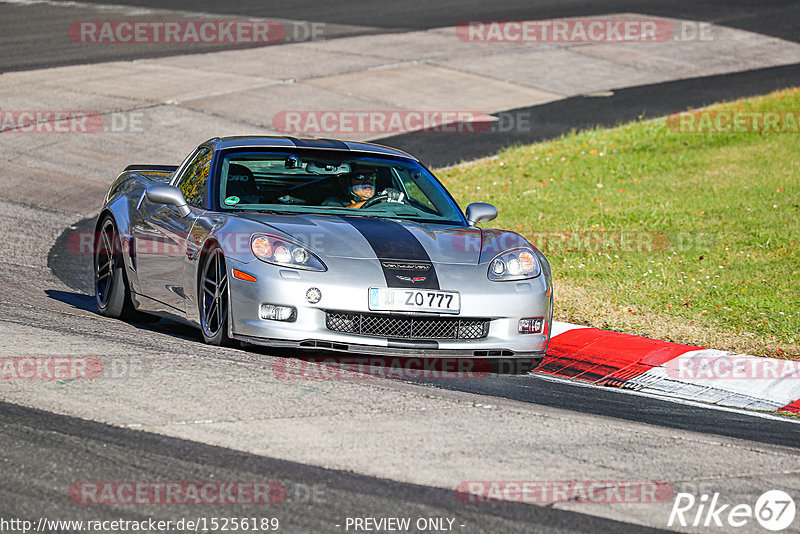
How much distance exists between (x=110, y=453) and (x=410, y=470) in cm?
120

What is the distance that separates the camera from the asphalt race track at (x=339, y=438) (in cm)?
427

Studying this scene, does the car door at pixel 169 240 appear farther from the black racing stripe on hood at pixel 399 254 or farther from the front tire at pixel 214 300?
the black racing stripe on hood at pixel 399 254

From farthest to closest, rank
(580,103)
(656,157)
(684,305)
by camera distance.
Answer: (580,103) < (656,157) < (684,305)

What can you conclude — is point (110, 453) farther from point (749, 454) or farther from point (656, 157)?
point (656, 157)

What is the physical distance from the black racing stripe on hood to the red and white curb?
143 centimetres

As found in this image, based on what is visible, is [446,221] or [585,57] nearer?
[446,221]

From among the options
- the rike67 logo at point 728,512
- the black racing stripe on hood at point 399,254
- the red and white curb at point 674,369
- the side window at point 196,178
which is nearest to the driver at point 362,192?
the black racing stripe on hood at point 399,254

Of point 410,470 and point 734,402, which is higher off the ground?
point 410,470

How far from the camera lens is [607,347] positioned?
8375mm

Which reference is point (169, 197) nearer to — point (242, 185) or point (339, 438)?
point (242, 185)

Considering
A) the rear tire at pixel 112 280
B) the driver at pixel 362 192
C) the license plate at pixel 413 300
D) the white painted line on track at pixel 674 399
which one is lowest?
the white painted line on track at pixel 674 399

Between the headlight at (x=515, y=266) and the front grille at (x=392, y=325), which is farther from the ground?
the headlight at (x=515, y=266)

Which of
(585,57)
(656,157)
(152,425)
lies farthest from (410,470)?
(585,57)

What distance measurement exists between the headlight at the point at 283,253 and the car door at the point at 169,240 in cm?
88
